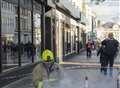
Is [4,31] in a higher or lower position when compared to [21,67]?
higher

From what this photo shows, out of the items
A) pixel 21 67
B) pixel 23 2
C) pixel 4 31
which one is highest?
pixel 23 2

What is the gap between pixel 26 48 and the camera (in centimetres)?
1714

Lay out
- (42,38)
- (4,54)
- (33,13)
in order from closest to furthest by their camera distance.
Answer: (4,54), (33,13), (42,38)

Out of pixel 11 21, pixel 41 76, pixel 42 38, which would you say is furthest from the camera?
pixel 42 38

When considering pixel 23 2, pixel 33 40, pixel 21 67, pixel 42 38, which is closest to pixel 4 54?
pixel 21 67

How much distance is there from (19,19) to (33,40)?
10.7ft

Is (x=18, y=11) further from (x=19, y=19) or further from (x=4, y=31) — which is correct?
(x=4, y=31)

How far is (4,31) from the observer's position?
13719mm

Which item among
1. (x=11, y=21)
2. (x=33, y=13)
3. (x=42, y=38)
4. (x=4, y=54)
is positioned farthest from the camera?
(x=42, y=38)

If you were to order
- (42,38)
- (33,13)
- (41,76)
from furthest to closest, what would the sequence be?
(42,38)
(33,13)
(41,76)

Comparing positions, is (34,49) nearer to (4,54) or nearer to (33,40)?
(33,40)

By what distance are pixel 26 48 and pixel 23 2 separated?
1.84m

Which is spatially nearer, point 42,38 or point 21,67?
point 21,67

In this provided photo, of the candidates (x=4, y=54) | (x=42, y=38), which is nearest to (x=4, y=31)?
(x=4, y=54)
